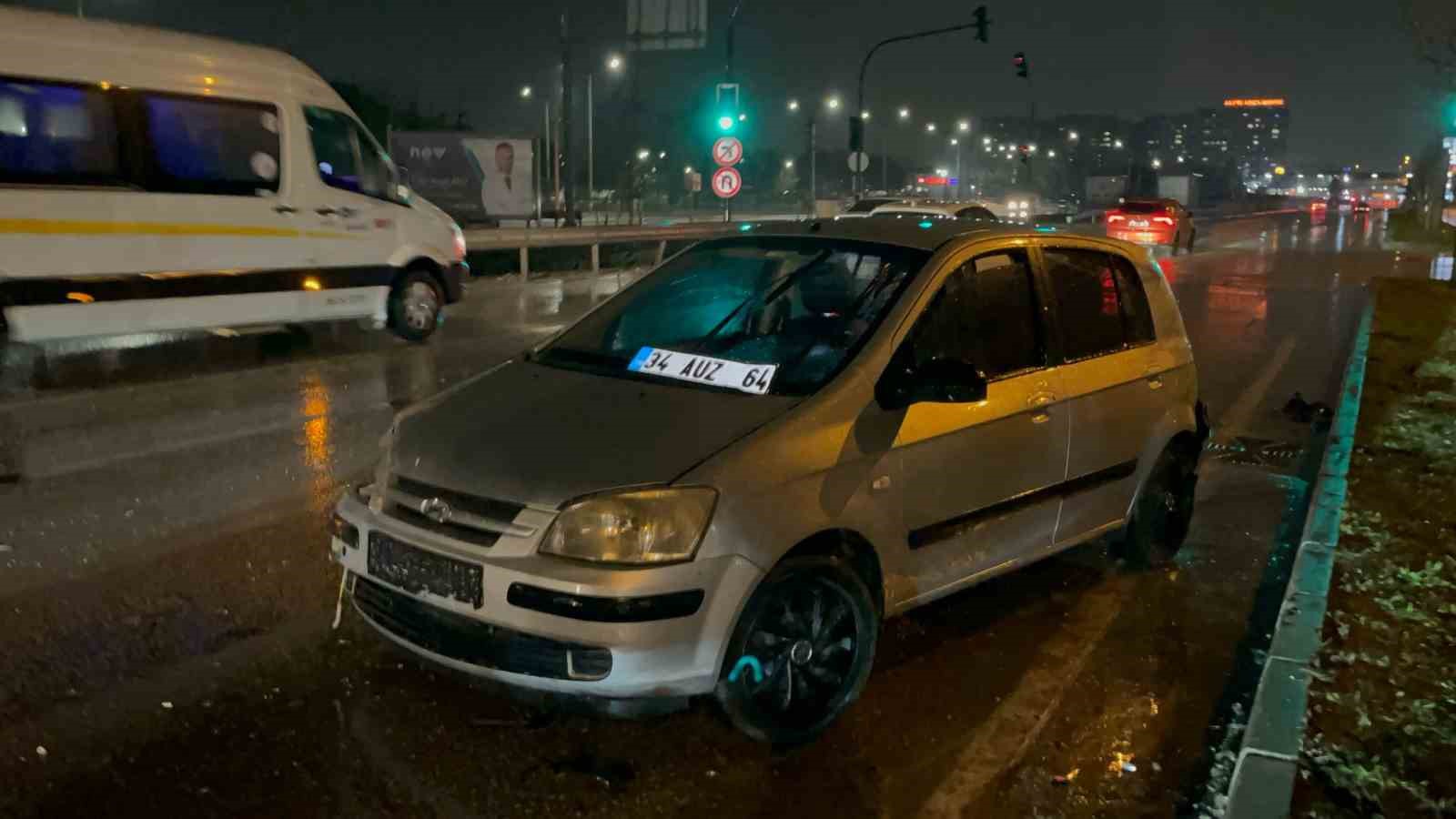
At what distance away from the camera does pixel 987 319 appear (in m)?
4.77

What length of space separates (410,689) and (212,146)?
27.0 ft

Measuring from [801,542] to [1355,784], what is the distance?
1806 millimetres

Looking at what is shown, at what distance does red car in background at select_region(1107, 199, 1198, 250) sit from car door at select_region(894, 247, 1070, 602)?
29.2 metres

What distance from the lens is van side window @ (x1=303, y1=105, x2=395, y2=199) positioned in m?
11.7

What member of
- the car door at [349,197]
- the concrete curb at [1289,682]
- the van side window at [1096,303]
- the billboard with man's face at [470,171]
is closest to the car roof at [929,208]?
the car door at [349,197]

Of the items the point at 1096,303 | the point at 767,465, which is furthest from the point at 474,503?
the point at 1096,303

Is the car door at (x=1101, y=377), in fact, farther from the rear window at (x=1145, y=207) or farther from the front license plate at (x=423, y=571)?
the rear window at (x=1145, y=207)

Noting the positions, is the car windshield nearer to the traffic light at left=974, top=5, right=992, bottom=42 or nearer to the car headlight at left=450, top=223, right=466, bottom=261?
the car headlight at left=450, top=223, right=466, bottom=261

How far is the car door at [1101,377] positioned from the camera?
510cm

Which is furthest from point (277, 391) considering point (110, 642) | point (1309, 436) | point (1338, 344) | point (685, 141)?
point (685, 141)

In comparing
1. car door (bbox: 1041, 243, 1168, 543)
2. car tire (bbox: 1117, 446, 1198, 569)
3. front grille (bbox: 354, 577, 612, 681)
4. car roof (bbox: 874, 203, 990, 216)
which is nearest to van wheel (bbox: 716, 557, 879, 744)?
front grille (bbox: 354, 577, 612, 681)

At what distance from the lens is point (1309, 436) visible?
30.0ft

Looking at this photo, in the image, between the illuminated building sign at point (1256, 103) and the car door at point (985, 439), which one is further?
the illuminated building sign at point (1256, 103)

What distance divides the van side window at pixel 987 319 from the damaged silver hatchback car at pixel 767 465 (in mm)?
12
